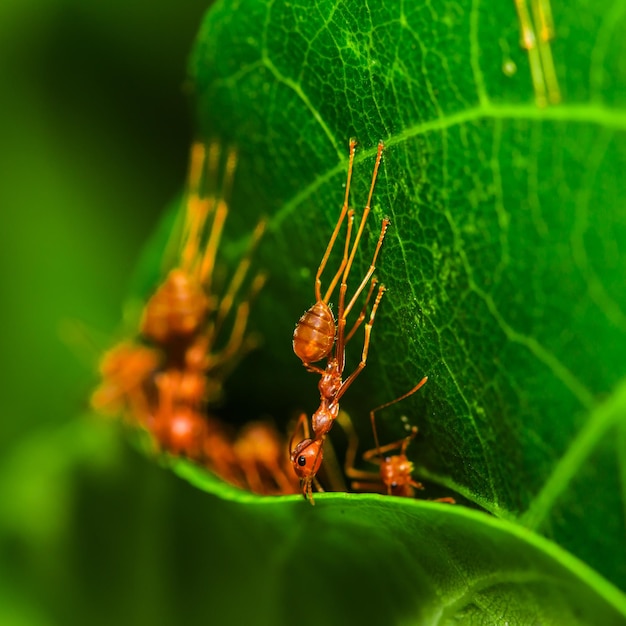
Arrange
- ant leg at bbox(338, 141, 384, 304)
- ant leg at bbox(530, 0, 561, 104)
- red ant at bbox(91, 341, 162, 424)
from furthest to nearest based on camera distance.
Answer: red ant at bbox(91, 341, 162, 424) → ant leg at bbox(338, 141, 384, 304) → ant leg at bbox(530, 0, 561, 104)

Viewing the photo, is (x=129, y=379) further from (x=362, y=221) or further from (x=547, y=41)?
(x=547, y=41)

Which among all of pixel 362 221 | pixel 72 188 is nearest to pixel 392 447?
pixel 362 221

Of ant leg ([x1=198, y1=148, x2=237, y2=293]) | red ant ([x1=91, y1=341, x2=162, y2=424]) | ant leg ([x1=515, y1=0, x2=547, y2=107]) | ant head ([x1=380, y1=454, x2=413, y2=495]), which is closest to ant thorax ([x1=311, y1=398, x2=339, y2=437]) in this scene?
ant head ([x1=380, y1=454, x2=413, y2=495])

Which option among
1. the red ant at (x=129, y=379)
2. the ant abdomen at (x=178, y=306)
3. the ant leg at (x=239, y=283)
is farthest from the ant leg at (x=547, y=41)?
the red ant at (x=129, y=379)

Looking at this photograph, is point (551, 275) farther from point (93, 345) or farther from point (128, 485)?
point (93, 345)

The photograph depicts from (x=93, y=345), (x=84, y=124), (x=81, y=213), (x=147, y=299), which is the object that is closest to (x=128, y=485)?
(x=147, y=299)

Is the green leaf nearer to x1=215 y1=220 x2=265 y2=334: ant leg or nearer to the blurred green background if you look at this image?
x1=215 y1=220 x2=265 y2=334: ant leg
